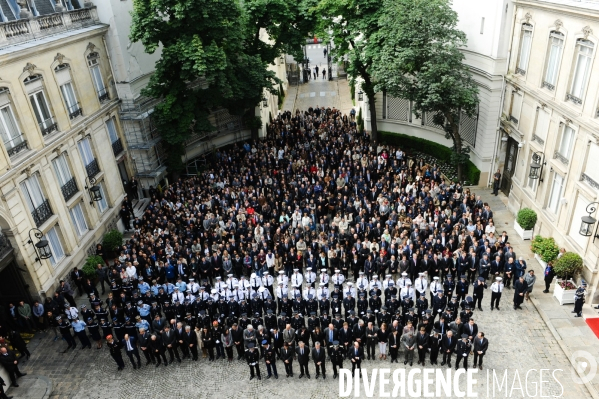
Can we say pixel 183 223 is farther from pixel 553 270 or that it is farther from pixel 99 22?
pixel 553 270

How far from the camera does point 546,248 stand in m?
19.6

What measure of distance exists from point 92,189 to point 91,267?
410cm

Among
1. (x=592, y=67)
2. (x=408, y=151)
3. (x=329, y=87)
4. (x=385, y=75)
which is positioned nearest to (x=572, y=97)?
(x=592, y=67)

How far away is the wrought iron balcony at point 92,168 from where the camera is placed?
2378 centimetres

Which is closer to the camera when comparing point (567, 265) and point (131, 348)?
point (131, 348)

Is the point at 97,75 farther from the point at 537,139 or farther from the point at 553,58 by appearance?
the point at 537,139

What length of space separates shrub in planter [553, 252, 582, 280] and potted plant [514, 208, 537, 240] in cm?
359

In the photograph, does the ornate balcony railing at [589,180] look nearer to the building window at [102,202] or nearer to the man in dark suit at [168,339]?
the man in dark suit at [168,339]

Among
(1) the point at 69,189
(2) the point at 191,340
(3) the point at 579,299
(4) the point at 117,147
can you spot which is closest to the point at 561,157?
(3) the point at 579,299

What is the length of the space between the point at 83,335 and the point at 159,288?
3206 millimetres

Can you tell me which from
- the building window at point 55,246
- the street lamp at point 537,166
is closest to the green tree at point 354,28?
the street lamp at point 537,166

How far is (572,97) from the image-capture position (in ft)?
63.1

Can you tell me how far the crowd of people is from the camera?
→ 15789 mm

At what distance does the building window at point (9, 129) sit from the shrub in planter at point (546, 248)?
22.3 meters
